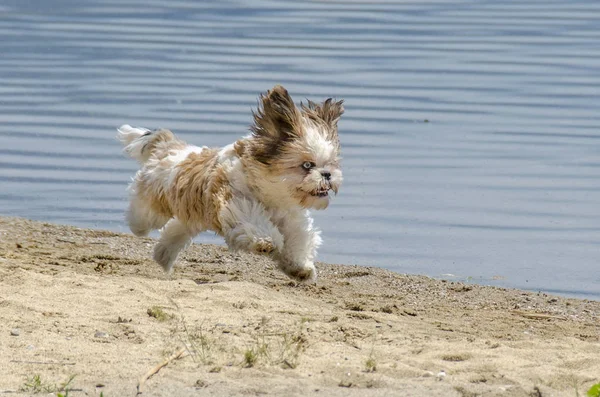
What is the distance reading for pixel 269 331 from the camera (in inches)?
288

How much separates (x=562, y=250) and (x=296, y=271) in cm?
303

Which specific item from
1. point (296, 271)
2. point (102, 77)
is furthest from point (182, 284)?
point (102, 77)

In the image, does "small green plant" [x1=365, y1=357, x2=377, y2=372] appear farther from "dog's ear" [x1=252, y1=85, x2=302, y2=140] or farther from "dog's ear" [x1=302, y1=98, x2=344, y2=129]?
"dog's ear" [x1=302, y1=98, x2=344, y2=129]

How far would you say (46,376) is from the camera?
6242 millimetres

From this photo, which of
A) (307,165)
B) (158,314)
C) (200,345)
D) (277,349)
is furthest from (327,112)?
(200,345)

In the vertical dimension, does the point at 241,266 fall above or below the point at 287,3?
below

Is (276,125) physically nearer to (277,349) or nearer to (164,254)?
(164,254)

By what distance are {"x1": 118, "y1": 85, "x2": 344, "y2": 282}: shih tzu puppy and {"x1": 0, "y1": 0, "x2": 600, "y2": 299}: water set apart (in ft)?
6.33

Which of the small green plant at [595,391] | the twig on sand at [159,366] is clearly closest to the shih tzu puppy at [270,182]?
the twig on sand at [159,366]

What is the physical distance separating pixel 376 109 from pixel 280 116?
7.28 m

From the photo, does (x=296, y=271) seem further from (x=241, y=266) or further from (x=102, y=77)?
(x=102, y=77)

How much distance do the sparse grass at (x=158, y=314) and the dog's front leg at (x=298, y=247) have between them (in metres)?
1.02

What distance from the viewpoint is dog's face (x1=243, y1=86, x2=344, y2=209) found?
8.11 meters

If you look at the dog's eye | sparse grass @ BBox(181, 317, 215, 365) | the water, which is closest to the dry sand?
sparse grass @ BBox(181, 317, 215, 365)
